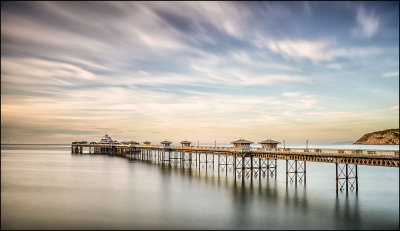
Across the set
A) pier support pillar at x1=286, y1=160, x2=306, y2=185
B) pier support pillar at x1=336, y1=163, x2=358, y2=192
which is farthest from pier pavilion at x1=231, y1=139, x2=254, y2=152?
pier support pillar at x1=336, y1=163, x2=358, y2=192

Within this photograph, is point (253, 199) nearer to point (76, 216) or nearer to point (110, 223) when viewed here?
point (110, 223)

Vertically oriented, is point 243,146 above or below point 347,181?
above

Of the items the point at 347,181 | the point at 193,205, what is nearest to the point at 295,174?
the point at 347,181

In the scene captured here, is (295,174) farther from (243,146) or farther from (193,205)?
(193,205)

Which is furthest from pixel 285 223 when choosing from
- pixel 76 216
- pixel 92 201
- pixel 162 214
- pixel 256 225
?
pixel 92 201

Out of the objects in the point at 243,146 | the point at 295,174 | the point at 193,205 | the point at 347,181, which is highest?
the point at 243,146

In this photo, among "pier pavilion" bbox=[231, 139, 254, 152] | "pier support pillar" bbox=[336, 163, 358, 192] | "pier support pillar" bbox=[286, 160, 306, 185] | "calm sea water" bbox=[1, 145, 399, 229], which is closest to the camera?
"calm sea water" bbox=[1, 145, 399, 229]

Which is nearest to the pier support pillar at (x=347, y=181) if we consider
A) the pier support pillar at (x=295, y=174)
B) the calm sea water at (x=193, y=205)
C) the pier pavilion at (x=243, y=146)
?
the calm sea water at (x=193, y=205)

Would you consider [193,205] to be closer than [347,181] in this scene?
Yes

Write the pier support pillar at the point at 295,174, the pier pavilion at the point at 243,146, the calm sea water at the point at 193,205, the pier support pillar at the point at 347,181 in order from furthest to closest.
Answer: the pier pavilion at the point at 243,146 → the pier support pillar at the point at 295,174 → the pier support pillar at the point at 347,181 → the calm sea water at the point at 193,205

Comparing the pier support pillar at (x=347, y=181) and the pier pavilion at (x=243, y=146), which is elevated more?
the pier pavilion at (x=243, y=146)

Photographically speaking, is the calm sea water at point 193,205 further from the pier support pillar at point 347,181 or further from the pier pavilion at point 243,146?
the pier pavilion at point 243,146

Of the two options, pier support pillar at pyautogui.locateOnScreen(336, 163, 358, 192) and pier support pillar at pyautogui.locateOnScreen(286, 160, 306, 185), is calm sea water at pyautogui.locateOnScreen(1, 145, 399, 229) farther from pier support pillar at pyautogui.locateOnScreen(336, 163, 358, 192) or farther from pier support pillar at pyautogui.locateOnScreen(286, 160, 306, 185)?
pier support pillar at pyautogui.locateOnScreen(286, 160, 306, 185)

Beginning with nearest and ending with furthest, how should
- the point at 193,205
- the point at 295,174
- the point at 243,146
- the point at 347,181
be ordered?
1. the point at 193,205
2. the point at 347,181
3. the point at 295,174
4. the point at 243,146
